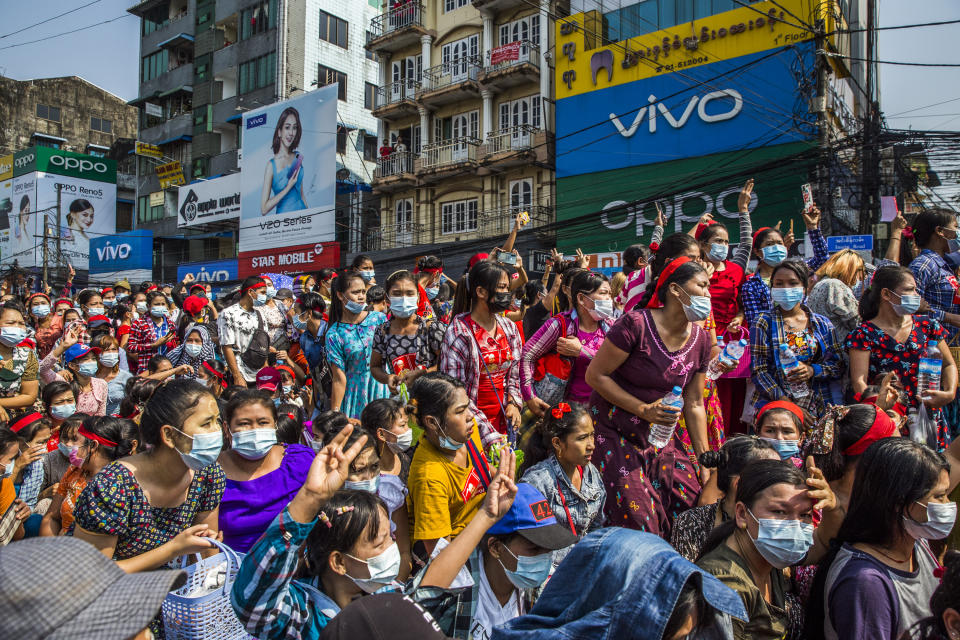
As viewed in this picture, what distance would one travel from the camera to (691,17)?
20359 millimetres

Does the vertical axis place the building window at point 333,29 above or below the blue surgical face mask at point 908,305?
above

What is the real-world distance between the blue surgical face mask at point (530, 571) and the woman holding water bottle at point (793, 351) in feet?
8.74

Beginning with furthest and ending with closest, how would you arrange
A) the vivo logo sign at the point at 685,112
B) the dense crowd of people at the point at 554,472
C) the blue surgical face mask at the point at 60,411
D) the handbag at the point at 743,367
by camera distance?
the vivo logo sign at the point at 685,112 → the blue surgical face mask at the point at 60,411 → the handbag at the point at 743,367 → the dense crowd of people at the point at 554,472

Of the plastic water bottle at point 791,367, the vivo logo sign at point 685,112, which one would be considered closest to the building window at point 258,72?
the vivo logo sign at point 685,112

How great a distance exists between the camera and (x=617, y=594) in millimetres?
1794

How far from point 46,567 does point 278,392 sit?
20.1ft

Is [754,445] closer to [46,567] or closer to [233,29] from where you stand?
[46,567]

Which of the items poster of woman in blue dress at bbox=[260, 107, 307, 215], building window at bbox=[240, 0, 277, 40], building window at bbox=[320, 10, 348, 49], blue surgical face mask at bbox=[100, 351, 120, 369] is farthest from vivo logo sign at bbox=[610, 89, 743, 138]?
building window at bbox=[240, 0, 277, 40]

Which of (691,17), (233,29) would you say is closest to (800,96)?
(691,17)

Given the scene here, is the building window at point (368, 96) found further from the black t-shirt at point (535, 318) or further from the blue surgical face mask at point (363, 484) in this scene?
the blue surgical face mask at point (363, 484)

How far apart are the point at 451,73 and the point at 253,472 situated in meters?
24.5

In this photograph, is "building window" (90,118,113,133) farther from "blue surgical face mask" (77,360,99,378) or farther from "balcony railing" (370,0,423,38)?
"blue surgical face mask" (77,360,99,378)

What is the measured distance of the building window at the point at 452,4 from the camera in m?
26.2

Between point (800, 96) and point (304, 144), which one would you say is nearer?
point (800, 96)
